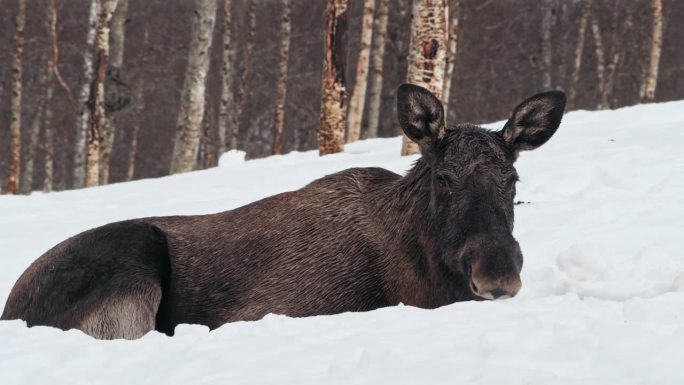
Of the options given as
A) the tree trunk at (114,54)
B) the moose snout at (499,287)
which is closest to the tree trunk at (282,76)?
the tree trunk at (114,54)

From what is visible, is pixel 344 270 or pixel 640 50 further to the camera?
pixel 640 50

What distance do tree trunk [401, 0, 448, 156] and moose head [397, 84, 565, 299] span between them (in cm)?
584

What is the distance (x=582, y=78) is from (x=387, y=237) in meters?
34.8

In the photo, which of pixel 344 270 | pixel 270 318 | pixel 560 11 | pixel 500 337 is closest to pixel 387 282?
pixel 344 270

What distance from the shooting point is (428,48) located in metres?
11.4

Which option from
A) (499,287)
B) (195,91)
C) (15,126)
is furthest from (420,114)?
(15,126)

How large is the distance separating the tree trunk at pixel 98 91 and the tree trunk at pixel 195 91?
156cm

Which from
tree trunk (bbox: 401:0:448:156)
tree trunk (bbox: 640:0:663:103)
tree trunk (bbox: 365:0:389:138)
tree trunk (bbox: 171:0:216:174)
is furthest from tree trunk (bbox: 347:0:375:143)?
tree trunk (bbox: 401:0:448:156)

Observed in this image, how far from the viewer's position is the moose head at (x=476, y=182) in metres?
4.46

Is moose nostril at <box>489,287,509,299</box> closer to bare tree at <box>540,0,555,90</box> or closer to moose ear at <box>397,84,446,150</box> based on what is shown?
moose ear at <box>397,84,446,150</box>

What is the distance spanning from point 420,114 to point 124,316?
89.7 inches

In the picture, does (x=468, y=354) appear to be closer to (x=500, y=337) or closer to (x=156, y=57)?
(x=500, y=337)

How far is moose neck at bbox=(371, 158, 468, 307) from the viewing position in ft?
17.0

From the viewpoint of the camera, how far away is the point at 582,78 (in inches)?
1507
